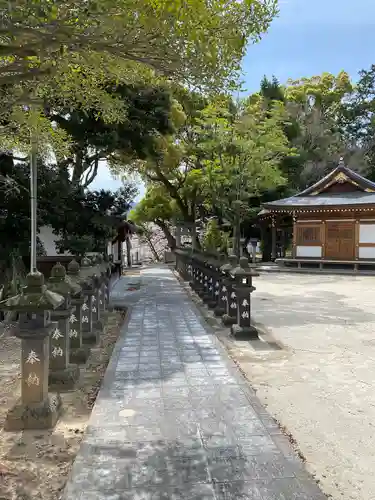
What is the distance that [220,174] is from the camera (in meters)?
21.9

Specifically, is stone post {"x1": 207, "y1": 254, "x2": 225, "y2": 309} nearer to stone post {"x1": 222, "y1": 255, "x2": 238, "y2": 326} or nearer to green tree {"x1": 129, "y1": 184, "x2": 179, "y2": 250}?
stone post {"x1": 222, "y1": 255, "x2": 238, "y2": 326}

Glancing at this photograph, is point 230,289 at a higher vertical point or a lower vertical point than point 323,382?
higher

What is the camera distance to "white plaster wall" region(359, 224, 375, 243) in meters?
23.8

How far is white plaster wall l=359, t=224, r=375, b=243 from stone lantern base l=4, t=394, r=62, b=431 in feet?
75.2

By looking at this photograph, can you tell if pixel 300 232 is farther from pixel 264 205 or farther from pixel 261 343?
pixel 261 343

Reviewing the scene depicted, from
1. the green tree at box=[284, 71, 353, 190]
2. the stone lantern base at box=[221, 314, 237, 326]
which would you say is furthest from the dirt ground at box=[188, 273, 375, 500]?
the green tree at box=[284, 71, 353, 190]

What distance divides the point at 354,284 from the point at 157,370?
14.6 m

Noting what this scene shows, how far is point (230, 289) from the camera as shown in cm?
860

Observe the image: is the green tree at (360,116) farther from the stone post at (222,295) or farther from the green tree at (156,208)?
the stone post at (222,295)

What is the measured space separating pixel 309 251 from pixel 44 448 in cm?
2368

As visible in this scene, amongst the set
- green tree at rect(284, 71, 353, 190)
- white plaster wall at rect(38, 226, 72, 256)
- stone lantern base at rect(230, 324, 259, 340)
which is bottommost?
stone lantern base at rect(230, 324, 259, 340)

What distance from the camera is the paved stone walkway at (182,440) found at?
2953 millimetres

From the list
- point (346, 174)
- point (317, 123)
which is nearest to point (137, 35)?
point (346, 174)

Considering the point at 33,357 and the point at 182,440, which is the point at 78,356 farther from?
the point at 182,440
